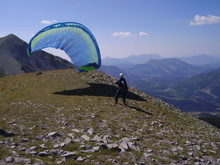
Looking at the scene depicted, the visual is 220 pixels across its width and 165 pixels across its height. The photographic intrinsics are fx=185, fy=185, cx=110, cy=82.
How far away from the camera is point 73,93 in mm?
21297

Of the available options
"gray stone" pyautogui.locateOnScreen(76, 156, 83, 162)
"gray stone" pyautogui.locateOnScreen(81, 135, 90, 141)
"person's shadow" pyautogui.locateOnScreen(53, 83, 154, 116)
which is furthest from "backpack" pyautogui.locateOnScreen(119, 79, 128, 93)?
"gray stone" pyautogui.locateOnScreen(76, 156, 83, 162)

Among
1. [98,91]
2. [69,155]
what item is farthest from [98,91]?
[69,155]

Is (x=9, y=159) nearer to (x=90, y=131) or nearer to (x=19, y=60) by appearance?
(x=90, y=131)

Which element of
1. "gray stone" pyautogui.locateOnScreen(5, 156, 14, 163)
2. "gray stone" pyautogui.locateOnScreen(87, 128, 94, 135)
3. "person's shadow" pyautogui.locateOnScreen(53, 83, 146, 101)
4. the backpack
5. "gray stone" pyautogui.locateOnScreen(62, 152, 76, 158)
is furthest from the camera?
"person's shadow" pyautogui.locateOnScreen(53, 83, 146, 101)

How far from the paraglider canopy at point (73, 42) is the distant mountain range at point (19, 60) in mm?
113513

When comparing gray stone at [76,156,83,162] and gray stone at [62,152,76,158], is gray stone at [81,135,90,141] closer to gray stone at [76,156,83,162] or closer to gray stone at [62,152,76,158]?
gray stone at [62,152,76,158]

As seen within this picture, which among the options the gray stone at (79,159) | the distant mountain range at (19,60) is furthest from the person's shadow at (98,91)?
the distant mountain range at (19,60)

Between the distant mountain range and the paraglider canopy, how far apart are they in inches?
4469

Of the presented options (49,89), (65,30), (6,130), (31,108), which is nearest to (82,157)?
(6,130)

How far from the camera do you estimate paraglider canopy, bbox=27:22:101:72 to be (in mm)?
23094

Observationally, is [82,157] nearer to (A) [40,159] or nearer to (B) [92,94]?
(A) [40,159]

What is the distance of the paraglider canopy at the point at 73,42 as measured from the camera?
2309 cm

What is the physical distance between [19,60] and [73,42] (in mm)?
148086

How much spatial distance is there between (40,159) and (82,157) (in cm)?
142
